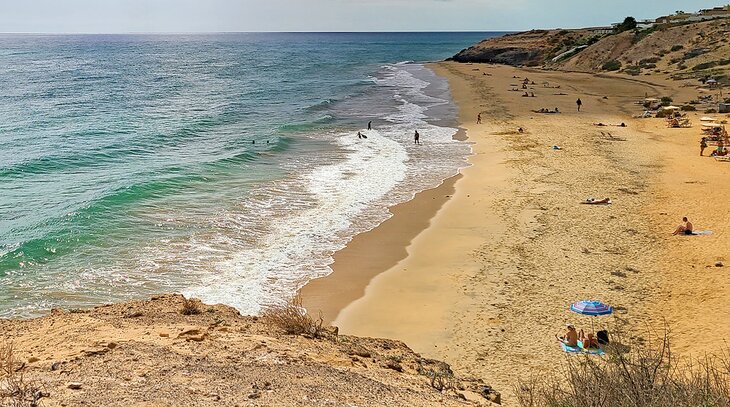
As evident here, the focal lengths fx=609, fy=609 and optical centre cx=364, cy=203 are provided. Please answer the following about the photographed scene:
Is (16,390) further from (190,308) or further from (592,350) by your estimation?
(592,350)

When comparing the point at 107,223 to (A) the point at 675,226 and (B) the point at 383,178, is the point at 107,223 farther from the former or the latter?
(A) the point at 675,226

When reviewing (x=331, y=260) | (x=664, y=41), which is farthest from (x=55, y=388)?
(x=664, y=41)

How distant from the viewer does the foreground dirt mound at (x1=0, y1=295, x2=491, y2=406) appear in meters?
6.86

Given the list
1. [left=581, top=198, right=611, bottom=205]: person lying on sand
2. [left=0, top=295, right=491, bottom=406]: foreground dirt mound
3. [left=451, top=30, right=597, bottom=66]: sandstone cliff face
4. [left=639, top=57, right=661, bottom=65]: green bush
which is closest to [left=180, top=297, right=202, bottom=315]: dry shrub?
[left=0, top=295, right=491, bottom=406]: foreground dirt mound

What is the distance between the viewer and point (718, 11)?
3455 inches

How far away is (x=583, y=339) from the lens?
1160cm

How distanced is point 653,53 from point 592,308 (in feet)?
210

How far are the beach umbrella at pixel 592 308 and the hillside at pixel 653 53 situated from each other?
44873 millimetres

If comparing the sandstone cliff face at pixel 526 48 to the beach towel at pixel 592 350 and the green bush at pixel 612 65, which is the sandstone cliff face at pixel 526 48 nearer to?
the green bush at pixel 612 65

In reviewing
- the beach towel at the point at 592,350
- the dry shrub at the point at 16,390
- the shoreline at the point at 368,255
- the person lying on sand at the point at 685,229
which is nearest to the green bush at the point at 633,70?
the shoreline at the point at 368,255

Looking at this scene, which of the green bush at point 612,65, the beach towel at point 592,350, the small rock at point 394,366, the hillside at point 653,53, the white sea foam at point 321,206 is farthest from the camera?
the green bush at point 612,65

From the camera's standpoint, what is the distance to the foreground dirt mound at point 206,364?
22.5 feet

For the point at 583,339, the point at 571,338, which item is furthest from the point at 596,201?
the point at 571,338

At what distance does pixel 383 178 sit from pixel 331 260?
10120mm
